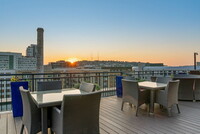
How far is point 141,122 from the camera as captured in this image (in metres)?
2.84

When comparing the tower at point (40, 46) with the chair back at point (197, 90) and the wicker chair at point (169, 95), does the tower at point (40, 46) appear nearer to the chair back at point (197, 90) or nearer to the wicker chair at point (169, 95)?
the wicker chair at point (169, 95)

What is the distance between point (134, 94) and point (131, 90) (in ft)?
0.42

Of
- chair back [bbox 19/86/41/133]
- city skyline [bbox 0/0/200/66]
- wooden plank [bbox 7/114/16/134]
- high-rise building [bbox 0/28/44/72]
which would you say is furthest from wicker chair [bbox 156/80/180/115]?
high-rise building [bbox 0/28/44/72]

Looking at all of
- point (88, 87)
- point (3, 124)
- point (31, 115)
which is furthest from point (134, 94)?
point (3, 124)

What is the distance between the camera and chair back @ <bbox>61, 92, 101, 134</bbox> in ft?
4.92

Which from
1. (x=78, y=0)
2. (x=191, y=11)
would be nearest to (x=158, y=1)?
(x=191, y=11)

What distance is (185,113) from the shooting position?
3.41 m

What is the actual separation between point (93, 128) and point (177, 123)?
207 cm

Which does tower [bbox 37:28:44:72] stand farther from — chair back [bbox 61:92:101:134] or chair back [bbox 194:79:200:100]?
chair back [bbox 194:79:200:100]

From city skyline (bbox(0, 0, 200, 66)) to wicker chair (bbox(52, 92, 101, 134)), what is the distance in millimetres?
6148

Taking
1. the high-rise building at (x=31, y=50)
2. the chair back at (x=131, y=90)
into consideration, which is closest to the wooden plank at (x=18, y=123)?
the chair back at (x=131, y=90)

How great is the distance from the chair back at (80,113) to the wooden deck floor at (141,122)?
86 centimetres

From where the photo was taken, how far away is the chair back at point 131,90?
10.7ft

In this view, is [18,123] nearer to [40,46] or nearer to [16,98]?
[16,98]
